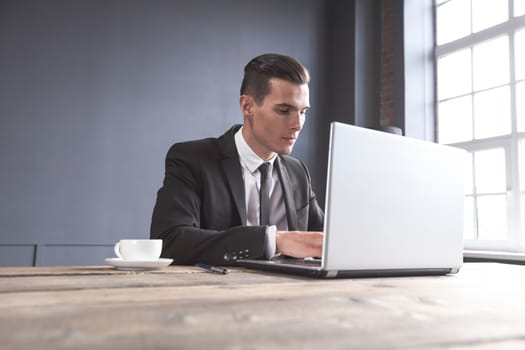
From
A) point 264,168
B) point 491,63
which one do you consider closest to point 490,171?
point 491,63

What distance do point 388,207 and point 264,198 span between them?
0.84 meters

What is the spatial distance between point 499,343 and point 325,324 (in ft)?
0.52

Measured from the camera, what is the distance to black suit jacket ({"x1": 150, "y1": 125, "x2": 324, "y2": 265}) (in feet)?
4.51

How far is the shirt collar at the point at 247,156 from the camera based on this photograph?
1896mm

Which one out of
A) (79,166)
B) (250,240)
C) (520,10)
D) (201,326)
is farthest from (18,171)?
(520,10)

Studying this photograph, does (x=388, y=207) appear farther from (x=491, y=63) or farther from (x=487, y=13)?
(x=487, y=13)

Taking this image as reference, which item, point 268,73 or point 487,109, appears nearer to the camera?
point 268,73

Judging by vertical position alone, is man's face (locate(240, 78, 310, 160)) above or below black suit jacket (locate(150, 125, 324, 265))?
above

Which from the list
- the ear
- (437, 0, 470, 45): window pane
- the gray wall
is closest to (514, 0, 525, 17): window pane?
(437, 0, 470, 45): window pane

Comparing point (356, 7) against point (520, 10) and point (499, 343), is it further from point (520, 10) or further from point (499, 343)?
point (499, 343)

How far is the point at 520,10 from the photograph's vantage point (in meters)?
3.50

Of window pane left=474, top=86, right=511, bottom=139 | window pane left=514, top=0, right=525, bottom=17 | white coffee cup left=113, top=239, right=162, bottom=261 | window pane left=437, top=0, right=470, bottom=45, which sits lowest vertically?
white coffee cup left=113, top=239, right=162, bottom=261

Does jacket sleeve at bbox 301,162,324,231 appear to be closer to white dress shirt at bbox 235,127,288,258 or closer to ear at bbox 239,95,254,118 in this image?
white dress shirt at bbox 235,127,288,258

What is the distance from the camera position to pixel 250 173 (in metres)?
1.92
